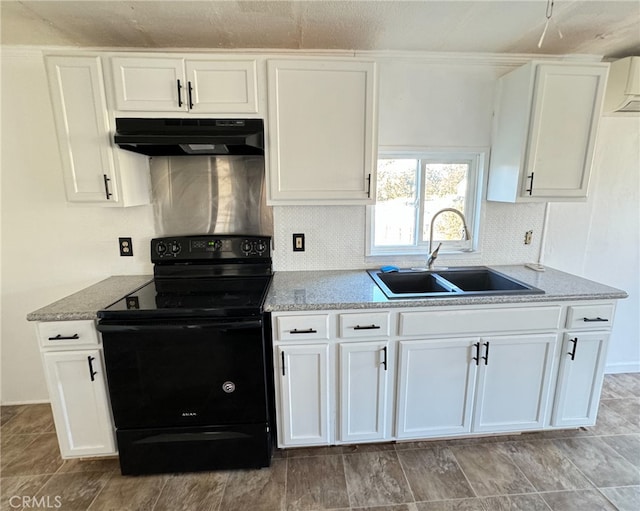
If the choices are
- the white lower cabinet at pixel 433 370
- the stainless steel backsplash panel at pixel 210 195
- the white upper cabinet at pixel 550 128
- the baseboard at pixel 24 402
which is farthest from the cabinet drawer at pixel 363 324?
the baseboard at pixel 24 402

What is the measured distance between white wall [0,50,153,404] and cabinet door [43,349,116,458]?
73 centimetres

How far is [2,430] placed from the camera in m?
2.11

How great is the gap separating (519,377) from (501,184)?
121 centimetres

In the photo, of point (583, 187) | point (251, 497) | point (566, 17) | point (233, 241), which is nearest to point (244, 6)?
point (233, 241)

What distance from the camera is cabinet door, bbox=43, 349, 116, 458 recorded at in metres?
1.65

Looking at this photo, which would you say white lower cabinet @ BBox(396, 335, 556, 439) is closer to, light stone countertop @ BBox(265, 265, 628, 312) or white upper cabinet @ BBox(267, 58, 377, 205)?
light stone countertop @ BBox(265, 265, 628, 312)

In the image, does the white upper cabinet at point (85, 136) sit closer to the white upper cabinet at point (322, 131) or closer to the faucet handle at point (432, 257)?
the white upper cabinet at point (322, 131)

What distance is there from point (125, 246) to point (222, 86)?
125 cm

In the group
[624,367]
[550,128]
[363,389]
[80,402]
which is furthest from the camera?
[624,367]

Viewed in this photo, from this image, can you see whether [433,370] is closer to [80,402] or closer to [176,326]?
[176,326]

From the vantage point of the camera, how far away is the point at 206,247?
215 centimetres

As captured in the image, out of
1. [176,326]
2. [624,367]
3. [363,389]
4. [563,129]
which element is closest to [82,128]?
[176,326]

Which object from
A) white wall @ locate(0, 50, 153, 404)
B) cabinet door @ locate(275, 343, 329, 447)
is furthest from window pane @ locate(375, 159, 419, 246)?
white wall @ locate(0, 50, 153, 404)

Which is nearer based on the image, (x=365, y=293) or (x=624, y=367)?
(x=365, y=293)
